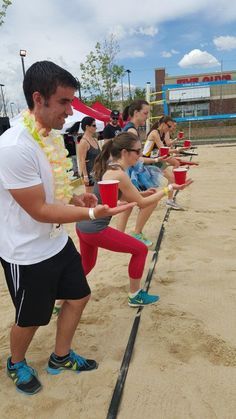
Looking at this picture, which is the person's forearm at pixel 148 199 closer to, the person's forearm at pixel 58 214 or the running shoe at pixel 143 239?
the person's forearm at pixel 58 214

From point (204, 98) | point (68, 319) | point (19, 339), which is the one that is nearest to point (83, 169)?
point (68, 319)

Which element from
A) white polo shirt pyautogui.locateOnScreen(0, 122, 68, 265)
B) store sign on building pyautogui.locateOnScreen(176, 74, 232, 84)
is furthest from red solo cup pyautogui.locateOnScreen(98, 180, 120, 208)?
store sign on building pyautogui.locateOnScreen(176, 74, 232, 84)

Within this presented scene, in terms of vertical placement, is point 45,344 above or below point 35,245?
below

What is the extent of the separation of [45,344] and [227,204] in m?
4.69

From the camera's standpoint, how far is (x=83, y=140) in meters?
6.18

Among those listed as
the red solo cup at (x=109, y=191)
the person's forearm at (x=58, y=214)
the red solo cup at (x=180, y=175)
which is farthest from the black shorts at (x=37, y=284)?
the red solo cup at (x=180, y=175)

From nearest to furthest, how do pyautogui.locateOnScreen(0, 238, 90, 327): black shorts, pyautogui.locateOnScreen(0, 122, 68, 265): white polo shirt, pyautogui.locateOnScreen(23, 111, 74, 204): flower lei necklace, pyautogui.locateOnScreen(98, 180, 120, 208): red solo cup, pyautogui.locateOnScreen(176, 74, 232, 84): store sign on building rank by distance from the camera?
pyautogui.locateOnScreen(0, 122, 68, 265): white polo shirt → pyautogui.locateOnScreen(23, 111, 74, 204): flower lei necklace → pyautogui.locateOnScreen(0, 238, 90, 327): black shorts → pyautogui.locateOnScreen(98, 180, 120, 208): red solo cup → pyautogui.locateOnScreen(176, 74, 232, 84): store sign on building

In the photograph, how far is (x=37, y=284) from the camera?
203 cm

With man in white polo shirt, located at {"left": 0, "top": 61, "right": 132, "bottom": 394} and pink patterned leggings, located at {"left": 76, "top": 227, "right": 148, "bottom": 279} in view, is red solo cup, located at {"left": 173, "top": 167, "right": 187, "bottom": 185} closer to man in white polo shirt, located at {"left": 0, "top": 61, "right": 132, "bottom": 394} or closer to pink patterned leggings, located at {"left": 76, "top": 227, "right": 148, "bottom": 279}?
pink patterned leggings, located at {"left": 76, "top": 227, "right": 148, "bottom": 279}

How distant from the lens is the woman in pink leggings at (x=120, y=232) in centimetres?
294

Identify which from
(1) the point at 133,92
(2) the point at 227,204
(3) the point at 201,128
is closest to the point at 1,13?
(2) the point at 227,204

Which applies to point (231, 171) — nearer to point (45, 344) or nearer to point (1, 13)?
point (45, 344)

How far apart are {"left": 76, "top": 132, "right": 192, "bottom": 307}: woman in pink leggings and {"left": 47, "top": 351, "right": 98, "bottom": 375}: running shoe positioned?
2.85 ft

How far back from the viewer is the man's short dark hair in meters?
1.79
